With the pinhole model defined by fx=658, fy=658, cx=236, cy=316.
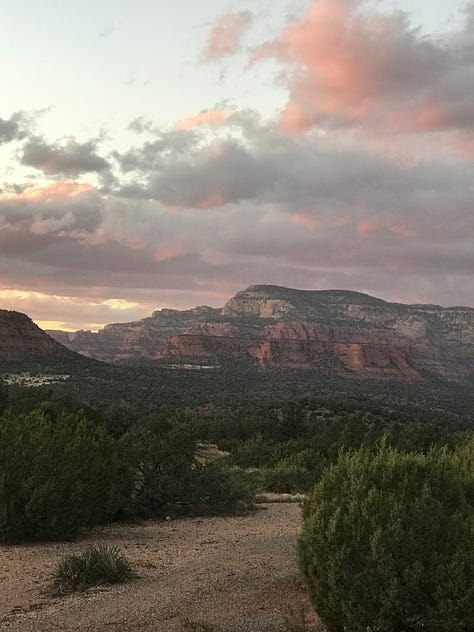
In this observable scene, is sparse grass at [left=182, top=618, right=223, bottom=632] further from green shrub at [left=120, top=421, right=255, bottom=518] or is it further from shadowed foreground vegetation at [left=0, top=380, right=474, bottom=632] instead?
green shrub at [left=120, top=421, right=255, bottom=518]

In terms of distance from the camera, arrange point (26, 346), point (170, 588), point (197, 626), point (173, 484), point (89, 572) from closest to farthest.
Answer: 1. point (197, 626)
2. point (170, 588)
3. point (89, 572)
4. point (173, 484)
5. point (26, 346)

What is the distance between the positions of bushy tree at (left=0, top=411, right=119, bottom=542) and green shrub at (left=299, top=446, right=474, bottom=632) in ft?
20.1

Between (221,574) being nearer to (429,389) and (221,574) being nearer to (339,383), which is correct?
(339,383)

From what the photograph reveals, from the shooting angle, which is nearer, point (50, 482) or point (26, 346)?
point (50, 482)

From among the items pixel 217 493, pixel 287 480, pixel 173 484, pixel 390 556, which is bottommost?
pixel 287 480

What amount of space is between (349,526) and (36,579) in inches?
192

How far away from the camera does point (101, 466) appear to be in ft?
44.4

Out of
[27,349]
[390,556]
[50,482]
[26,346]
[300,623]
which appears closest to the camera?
[390,556]

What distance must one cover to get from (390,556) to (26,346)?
103210 mm

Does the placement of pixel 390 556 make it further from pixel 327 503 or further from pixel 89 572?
pixel 89 572

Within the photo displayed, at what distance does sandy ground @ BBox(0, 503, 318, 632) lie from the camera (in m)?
7.34

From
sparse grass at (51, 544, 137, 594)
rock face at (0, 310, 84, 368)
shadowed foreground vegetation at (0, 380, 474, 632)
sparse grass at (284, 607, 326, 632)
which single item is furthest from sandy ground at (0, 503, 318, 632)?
rock face at (0, 310, 84, 368)

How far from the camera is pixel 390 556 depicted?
6.58m

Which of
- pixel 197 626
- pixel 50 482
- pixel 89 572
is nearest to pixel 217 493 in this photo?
pixel 50 482
